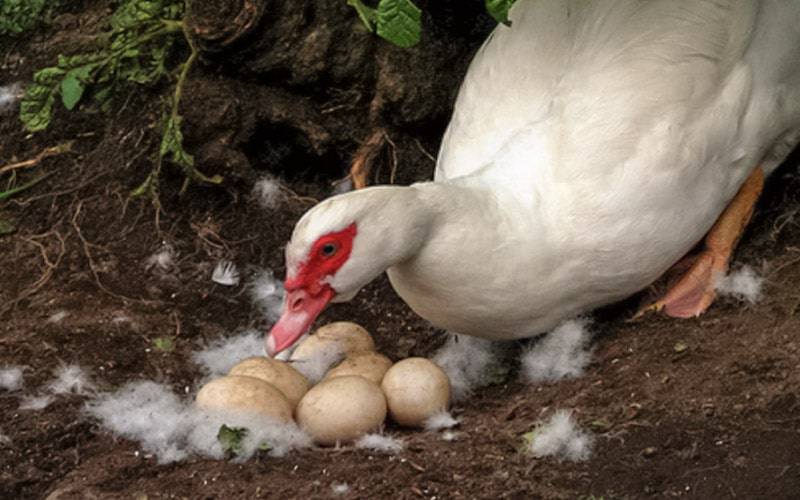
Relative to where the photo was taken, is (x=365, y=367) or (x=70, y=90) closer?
(x=365, y=367)

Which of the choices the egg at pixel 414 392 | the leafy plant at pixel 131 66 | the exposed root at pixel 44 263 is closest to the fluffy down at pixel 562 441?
the egg at pixel 414 392

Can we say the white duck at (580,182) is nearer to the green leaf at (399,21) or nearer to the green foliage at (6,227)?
the green leaf at (399,21)

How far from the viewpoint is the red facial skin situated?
12.3 feet

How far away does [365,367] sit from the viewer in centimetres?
402

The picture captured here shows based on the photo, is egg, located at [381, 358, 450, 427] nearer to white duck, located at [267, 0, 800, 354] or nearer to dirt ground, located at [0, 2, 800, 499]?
dirt ground, located at [0, 2, 800, 499]

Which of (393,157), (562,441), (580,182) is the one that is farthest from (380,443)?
(393,157)

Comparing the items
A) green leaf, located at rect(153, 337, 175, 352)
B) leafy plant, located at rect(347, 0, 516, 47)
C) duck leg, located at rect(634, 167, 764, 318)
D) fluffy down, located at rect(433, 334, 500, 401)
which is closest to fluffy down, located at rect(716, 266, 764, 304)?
duck leg, located at rect(634, 167, 764, 318)

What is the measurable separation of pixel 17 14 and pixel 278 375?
A: 219cm

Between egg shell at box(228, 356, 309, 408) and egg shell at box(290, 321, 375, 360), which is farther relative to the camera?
egg shell at box(290, 321, 375, 360)

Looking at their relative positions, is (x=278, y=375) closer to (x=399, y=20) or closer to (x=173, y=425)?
(x=173, y=425)

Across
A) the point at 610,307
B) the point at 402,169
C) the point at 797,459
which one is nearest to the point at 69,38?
the point at 402,169

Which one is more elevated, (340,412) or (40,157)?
(40,157)

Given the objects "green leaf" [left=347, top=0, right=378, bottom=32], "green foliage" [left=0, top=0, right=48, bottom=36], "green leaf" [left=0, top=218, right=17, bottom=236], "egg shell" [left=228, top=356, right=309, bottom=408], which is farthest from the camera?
"green foliage" [left=0, top=0, right=48, bottom=36]

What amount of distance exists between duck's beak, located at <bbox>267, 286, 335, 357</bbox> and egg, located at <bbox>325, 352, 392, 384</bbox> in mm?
204
